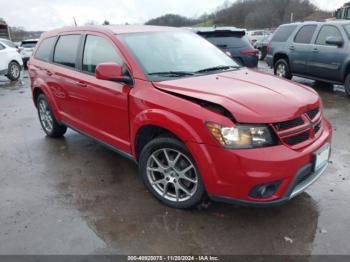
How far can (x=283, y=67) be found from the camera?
33.9 ft

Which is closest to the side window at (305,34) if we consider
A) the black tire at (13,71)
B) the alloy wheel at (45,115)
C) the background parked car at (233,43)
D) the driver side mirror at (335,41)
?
the driver side mirror at (335,41)

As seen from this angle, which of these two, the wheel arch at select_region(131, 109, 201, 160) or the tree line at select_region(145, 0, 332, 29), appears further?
the tree line at select_region(145, 0, 332, 29)

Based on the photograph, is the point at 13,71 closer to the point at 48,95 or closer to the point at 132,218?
the point at 48,95

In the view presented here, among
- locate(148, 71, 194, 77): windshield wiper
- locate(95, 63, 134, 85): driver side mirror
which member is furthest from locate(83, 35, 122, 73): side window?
locate(148, 71, 194, 77): windshield wiper

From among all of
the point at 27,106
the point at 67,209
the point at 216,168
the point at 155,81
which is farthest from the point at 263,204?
the point at 27,106

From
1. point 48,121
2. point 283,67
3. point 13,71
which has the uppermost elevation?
point 283,67

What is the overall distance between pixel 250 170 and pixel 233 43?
20.9 ft

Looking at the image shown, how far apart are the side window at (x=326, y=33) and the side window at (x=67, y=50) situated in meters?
6.42

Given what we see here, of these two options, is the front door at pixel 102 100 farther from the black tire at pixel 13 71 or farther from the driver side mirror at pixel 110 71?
the black tire at pixel 13 71

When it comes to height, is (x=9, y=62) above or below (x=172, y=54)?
below

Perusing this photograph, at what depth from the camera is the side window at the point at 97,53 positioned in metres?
3.99

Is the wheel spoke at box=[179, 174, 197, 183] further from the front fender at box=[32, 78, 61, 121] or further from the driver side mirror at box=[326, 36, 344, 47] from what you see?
the driver side mirror at box=[326, 36, 344, 47]

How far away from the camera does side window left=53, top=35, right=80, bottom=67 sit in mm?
4741

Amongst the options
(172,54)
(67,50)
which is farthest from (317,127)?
(67,50)
